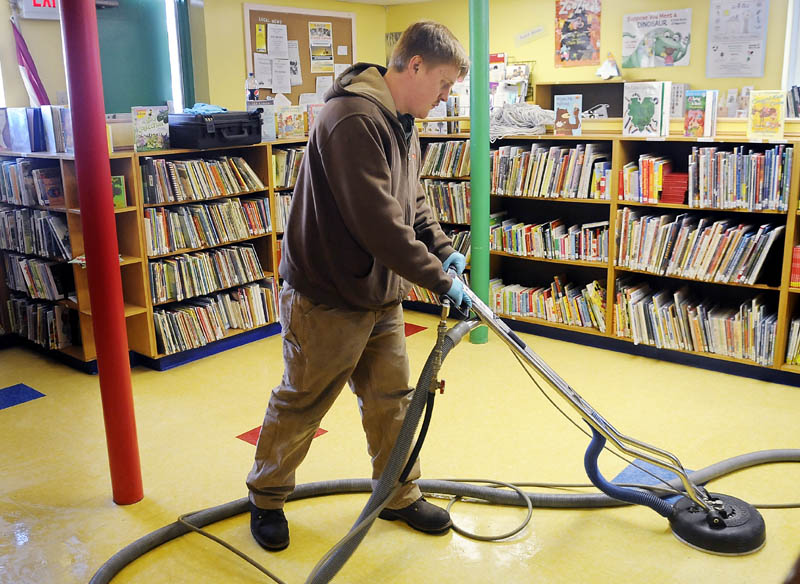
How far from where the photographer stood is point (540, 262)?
4984 millimetres

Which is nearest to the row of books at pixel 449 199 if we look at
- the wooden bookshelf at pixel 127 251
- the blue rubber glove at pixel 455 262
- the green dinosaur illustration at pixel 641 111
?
the green dinosaur illustration at pixel 641 111

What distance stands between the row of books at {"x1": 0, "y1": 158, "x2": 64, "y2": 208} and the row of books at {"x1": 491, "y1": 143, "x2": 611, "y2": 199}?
8.36ft

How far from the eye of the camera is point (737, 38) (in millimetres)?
6059

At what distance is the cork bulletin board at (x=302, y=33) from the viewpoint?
20.6 feet

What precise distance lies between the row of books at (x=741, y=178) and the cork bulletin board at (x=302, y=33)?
3.77 meters

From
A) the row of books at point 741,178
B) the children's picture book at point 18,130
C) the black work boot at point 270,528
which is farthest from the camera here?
the children's picture book at point 18,130

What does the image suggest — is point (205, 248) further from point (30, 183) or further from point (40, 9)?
point (40, 9)

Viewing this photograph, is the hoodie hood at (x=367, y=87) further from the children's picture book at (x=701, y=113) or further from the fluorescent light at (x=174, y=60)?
the fluorescent light at (x=174, y=60)

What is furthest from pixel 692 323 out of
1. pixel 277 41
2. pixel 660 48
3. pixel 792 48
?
pixel 277 41

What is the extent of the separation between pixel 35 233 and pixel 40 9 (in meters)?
1.66

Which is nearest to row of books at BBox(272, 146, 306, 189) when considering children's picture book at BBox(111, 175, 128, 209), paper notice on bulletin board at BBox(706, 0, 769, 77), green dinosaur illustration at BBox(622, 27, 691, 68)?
children's picture book at BBox(111, 175, 128, 209)

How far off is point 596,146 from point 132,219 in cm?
264

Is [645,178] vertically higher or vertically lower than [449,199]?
higher

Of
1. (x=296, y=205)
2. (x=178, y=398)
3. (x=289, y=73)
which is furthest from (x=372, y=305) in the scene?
(x=289, y=73)
